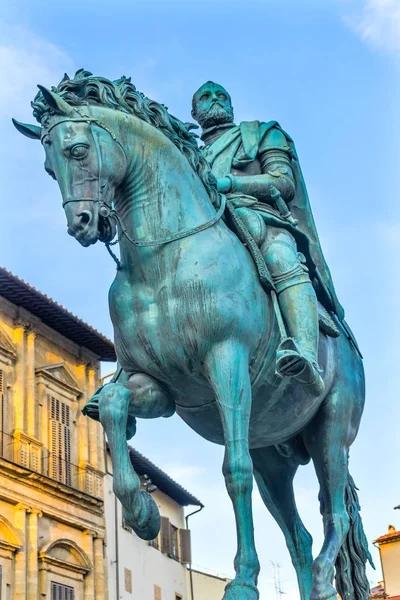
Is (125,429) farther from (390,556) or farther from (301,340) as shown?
(390,556)

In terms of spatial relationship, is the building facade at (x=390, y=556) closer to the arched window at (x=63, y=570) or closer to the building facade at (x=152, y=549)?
the building facade at (x=152, y=549)

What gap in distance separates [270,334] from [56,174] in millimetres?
1205

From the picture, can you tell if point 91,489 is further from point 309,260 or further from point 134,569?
point 309,260

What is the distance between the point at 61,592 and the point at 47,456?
3.31 m

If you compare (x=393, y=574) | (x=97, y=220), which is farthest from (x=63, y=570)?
(x=97, y=220)

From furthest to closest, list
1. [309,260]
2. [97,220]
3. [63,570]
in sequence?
[63,570] < [309,260] < [97,220]

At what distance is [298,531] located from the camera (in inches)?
219

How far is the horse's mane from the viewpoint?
4547mm

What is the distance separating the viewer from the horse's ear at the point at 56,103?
4.39 metres

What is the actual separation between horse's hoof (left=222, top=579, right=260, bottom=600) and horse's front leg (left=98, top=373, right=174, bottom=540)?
18.3 inches

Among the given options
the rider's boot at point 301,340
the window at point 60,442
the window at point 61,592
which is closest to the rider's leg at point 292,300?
the rider's boot at point 301,340

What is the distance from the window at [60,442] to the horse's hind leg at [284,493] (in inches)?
816

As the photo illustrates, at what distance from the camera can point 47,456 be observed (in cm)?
2572

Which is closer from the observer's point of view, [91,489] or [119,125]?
[119,125]
